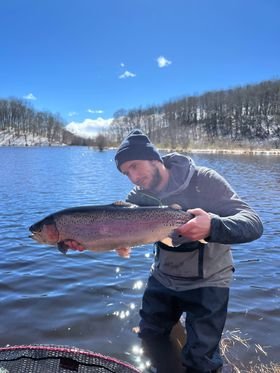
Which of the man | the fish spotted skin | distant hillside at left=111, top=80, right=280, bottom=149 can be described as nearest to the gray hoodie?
the man

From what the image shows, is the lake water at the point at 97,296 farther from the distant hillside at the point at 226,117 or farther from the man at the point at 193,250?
the distant hillside at the point at 226,117

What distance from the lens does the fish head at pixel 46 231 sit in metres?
3.91

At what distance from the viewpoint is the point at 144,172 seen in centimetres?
421

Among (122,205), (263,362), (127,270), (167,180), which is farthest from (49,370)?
(127,270)

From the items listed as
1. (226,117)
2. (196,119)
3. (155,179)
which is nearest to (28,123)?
(196,119)

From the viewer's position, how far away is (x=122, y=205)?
12.6ft

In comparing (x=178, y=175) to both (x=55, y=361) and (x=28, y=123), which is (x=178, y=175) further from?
(x=28, y=123)

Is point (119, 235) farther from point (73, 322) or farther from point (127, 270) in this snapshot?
point (127, 270)

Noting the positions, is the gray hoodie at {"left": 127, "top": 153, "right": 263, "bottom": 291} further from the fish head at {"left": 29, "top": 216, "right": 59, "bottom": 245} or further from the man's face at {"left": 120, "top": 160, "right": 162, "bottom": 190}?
the fish head at {"left": 29, "top": 216, "right": 59, "bottom": 245}

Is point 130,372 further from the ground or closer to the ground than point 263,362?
further from the ground

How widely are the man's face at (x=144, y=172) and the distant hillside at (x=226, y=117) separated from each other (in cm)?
11470

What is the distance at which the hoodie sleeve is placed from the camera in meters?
3.45

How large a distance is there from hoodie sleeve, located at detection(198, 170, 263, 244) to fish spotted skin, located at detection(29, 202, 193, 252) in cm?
28

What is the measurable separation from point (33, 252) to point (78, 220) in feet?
19.5
